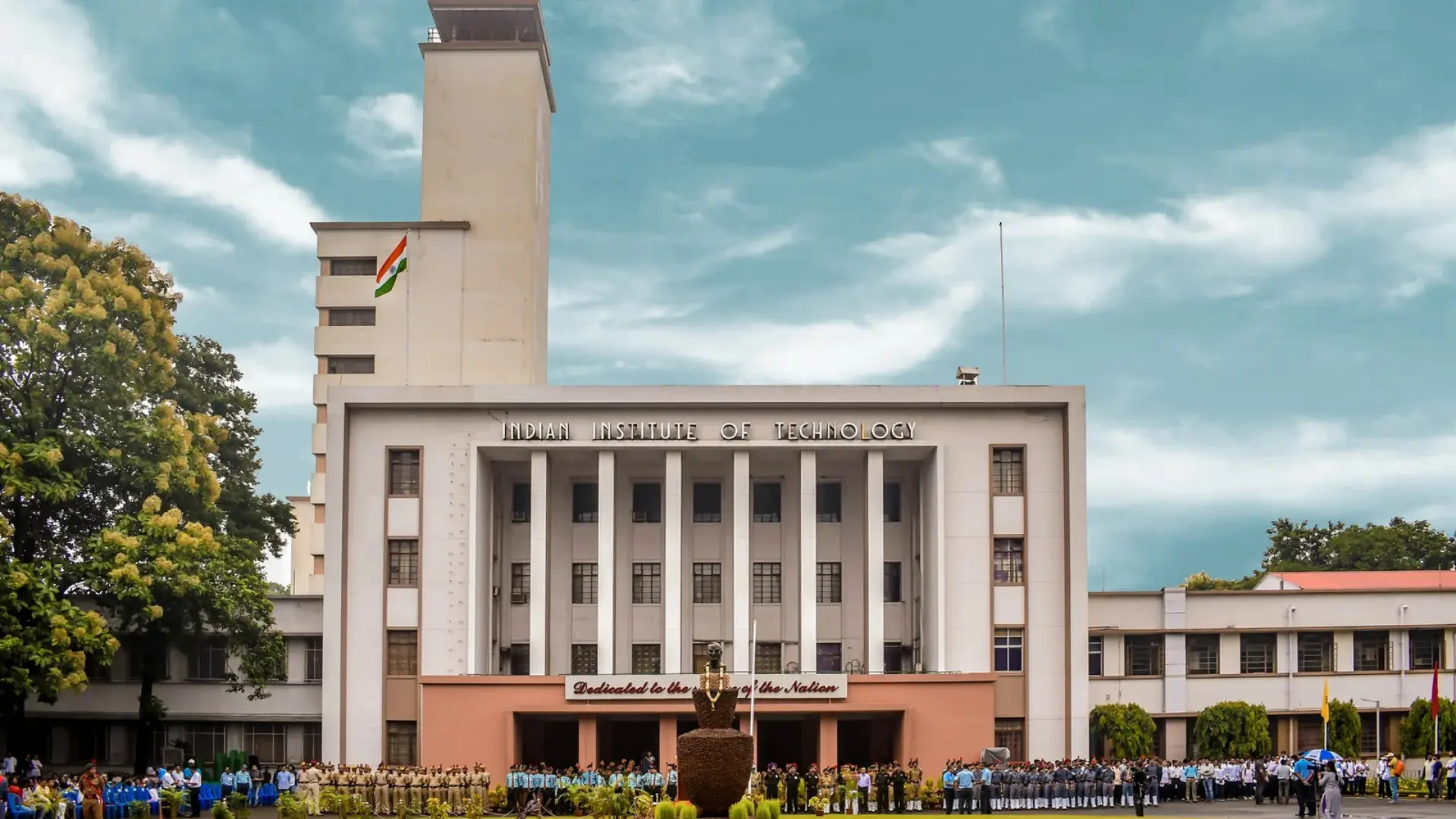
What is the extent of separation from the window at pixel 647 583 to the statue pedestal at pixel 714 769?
84.4 feet

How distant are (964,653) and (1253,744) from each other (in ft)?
35.2

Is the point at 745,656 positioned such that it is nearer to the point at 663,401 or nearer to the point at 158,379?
the point at 663,401

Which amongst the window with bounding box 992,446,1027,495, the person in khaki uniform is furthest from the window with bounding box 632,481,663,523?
the person in khaki uniform

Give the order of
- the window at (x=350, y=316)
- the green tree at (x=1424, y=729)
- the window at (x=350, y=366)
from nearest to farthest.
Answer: the green tree at (x=1424, y=729) → the window at (x=350, y=366) → the window at (x=350, y=316)

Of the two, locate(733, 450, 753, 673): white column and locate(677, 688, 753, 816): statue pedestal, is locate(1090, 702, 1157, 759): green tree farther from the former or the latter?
locate(677, 688, 753, 816): statue pedestal

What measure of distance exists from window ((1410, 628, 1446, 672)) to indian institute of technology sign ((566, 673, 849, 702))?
22.3 m

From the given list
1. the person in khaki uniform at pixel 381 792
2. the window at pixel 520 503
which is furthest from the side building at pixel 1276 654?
the person in khaki uniform at pixel 381 792

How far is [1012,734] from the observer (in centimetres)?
5228

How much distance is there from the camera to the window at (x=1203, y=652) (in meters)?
56.6

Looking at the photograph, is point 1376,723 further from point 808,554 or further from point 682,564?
point 682,564

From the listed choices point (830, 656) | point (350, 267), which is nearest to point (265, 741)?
point (830, 656)

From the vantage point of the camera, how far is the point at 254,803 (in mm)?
50188

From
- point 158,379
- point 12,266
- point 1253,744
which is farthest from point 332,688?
point 1253,744

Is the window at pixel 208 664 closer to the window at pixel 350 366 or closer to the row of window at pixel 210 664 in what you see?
the row of window at pixel 210 664
